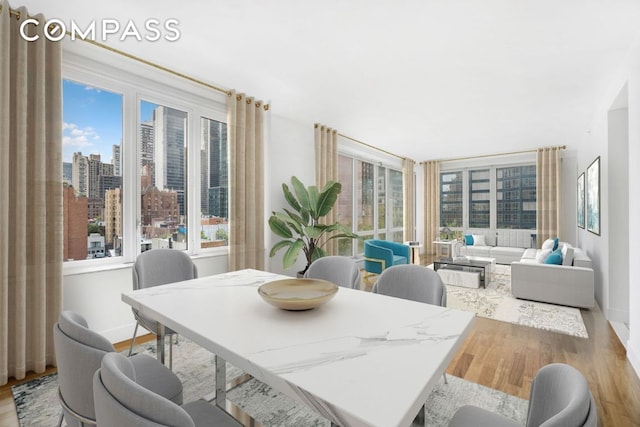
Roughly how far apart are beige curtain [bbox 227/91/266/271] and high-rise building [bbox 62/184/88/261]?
1341 millimetres

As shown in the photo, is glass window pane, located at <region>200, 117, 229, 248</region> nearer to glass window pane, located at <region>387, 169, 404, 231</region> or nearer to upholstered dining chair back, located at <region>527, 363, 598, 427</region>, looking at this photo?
upholstered dining chair back, located at <region>527, 363, 598, 427</region>

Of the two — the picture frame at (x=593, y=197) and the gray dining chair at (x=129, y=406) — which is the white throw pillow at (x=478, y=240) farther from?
the gray dining chair at (x=129, y=406)

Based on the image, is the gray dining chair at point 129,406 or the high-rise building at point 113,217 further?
the high-rise building at point 113,217

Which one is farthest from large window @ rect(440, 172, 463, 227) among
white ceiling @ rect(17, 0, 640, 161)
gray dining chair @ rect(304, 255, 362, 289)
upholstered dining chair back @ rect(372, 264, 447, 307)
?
upholstered dining chair back @ rect(372, 264, 447, 307)

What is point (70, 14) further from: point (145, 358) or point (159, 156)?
point (145, 358)

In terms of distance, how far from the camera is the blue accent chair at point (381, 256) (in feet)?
15.3

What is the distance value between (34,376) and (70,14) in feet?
8.57

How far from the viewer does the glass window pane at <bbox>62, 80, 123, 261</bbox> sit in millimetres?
2596

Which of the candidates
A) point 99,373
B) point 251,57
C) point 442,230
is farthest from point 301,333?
point 442,230

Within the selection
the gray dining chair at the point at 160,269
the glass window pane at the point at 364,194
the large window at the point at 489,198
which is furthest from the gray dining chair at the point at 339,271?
the large window at the point at 489,198

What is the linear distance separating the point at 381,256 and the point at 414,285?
9.34 feet

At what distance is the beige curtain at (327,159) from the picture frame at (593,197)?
11.1ft

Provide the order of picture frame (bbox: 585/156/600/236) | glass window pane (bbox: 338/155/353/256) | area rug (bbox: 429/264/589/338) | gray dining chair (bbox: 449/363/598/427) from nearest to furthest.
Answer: gray dining chair (bbox: 449/363/598/427), area rug (bbox: 429/264/589/338), picture frame (bbox: 585/156/600/236), glass window pane (bbox: 338/155/353/256)

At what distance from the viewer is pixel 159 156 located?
3150 millimetres
